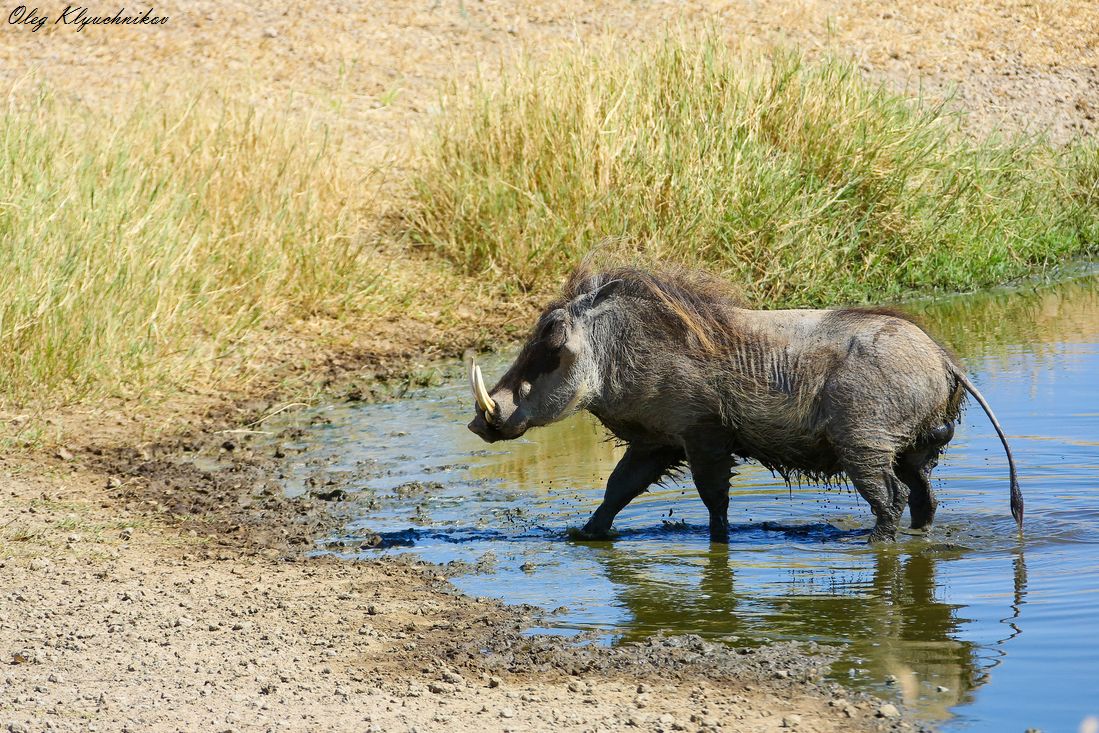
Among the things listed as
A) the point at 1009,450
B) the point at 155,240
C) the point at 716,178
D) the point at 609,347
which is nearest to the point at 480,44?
the point at 716,178

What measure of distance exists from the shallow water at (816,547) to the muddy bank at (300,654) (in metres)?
0.24

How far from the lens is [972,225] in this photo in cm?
1165

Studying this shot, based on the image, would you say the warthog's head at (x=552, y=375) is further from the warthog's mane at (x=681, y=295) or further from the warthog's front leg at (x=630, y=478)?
the warthog's front leg at (x=630, y=478)

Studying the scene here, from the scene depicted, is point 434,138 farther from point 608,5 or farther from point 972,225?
point 608,5

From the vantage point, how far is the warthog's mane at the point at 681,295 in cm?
580

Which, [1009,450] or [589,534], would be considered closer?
[1009,450]

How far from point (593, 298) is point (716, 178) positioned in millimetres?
4568

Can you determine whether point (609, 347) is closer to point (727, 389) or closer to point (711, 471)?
point (727, 389)

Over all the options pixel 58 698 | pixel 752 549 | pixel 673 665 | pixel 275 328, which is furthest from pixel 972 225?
pixel 58 698

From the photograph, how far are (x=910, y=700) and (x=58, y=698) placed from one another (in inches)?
94.3

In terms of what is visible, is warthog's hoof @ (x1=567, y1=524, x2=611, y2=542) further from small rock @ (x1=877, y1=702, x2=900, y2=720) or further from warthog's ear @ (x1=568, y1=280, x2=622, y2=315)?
small rock @ (x1=877, y1=702, x2=900, y2=720)

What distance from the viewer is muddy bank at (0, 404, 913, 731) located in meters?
3.88

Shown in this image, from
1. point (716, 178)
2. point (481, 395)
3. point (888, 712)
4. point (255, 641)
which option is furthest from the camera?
point (716, 178)

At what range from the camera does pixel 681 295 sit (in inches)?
230
